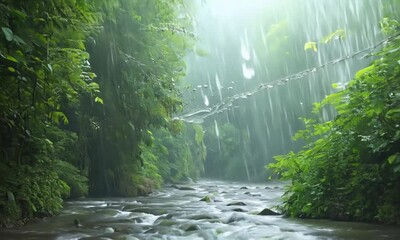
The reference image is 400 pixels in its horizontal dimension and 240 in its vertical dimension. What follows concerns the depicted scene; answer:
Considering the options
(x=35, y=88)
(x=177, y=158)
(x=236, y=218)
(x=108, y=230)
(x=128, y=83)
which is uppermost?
(x=128, y=83)

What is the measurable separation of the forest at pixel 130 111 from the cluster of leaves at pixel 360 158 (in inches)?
0.7

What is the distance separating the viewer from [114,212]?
7059 millimetres

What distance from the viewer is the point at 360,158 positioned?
5.63 m

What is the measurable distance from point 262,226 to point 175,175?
1522 cm

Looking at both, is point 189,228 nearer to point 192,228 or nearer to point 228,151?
point 192,228

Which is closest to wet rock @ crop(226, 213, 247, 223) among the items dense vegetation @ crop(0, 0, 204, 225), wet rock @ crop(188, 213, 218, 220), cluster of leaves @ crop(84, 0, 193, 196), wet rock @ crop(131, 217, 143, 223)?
wet rock @ crop(188, 213, 218, 220)

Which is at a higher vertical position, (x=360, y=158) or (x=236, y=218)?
(x=360, y=158)

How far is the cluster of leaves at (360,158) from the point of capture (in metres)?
5.01

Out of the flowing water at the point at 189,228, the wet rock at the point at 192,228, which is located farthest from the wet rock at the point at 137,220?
the wet rock at the point at 192,228

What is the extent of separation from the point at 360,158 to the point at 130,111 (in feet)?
17.5

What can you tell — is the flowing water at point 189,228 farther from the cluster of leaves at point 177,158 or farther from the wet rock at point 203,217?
the cluster of leaves at point 177,158

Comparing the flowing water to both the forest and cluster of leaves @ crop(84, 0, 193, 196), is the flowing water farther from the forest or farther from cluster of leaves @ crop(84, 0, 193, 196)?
cluster of leaves @ crop(84, 0, 193, 196)

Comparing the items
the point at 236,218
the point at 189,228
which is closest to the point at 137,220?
the point at 189,228

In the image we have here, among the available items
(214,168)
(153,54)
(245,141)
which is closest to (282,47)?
(245,141)
